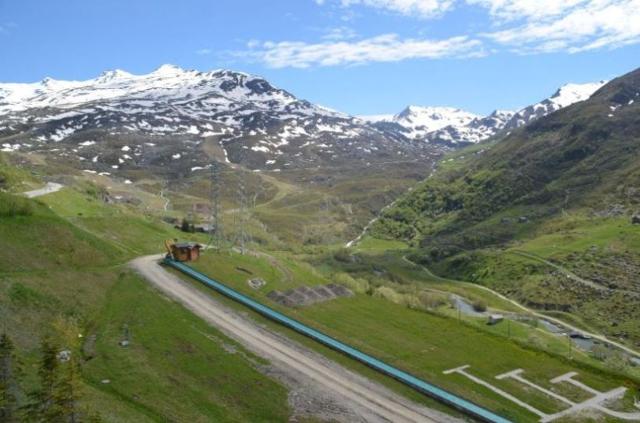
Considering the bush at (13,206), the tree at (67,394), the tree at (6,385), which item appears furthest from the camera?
the bush at (13,206)

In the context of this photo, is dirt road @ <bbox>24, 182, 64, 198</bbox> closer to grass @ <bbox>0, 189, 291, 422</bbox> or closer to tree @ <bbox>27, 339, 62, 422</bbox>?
grass @ <bbox>0, 189, 291, 422</bbox>

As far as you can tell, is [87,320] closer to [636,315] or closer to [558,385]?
[558,385]

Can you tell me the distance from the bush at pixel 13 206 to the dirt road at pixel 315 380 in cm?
2605

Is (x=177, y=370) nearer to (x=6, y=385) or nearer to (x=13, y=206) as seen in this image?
(x=6, y=385)

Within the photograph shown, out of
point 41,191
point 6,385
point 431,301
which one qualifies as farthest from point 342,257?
point 6,385

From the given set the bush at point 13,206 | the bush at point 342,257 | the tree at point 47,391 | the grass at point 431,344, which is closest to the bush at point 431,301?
the grass at point 431,344

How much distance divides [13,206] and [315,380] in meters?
53.7

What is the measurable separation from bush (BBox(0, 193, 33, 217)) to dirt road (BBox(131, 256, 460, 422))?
26.0 metres

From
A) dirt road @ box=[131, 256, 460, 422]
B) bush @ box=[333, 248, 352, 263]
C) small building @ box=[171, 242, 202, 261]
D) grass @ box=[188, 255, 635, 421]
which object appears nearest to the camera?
dirt road @ box=[131, 256, 460, 422]

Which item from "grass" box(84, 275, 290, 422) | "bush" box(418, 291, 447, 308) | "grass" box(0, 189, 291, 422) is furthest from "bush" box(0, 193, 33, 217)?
"bush" box(418, 291, 447, 308)

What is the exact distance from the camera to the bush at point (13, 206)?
261 feet

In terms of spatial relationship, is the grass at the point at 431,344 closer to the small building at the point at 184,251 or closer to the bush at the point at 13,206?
the small building at the point at 184,251

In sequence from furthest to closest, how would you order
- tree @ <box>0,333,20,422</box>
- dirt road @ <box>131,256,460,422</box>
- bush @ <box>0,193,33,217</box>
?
bush @ <box>0,193,33,217</box> < dirt road @ <box>131,256,460,422</box> < tree @ <box>0,333,20,422</box>

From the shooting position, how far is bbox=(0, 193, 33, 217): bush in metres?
79.6
